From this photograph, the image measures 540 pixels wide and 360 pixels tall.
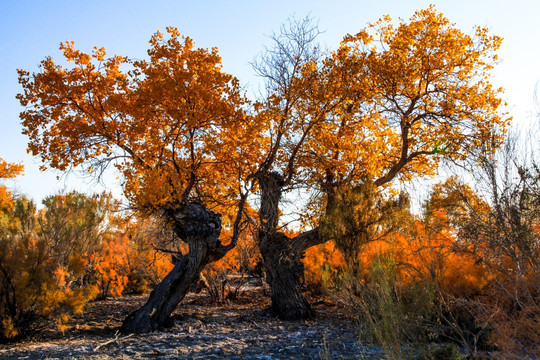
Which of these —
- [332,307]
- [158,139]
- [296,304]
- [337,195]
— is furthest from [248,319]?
[158,139]

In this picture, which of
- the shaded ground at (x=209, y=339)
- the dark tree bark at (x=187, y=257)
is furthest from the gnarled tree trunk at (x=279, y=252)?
the dark tree bark at (x=187, y=257)

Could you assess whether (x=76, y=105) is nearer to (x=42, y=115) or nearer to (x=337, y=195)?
(x=42, y=115)

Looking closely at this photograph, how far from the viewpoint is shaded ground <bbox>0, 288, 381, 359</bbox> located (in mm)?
5961

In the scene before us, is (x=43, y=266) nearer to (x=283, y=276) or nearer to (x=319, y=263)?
(x=283, y=276)

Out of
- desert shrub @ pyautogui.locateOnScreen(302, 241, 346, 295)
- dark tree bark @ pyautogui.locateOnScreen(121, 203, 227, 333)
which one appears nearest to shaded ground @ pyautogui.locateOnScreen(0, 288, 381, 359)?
dark tree bark @ pyautogui.locateOnScreen(121, 203, 227, 333)

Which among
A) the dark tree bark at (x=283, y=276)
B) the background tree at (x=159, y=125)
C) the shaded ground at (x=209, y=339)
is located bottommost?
the shaded ground at (x=209, y=339)

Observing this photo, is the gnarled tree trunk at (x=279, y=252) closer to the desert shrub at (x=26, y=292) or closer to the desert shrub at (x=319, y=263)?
the desert shrub at (x=319, y=263)

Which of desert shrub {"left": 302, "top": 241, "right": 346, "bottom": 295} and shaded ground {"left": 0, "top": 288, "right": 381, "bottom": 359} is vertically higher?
desert shrub {"left": 302, "top": 241, "right": 346, "bottom": 295}

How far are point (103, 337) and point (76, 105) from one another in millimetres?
4395

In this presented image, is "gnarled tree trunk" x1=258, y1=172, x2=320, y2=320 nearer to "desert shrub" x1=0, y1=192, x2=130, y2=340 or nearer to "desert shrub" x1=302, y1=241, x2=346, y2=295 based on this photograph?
"desert shrub" x1=302, y1=241, x2=346, y2=295

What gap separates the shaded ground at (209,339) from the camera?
5961 millimetres

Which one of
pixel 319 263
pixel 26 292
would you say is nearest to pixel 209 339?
pixel 26 292

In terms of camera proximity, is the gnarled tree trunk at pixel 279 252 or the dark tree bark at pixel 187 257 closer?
the dark tree bark at pixel 187 257

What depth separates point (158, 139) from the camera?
27.2 feet
